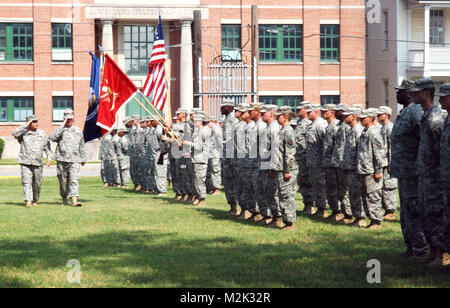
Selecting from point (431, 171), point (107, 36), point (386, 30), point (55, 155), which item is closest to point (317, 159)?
point (431, 171)

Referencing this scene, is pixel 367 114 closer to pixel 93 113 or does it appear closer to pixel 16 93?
pixel 93 113

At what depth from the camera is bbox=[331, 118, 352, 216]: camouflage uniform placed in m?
15.3

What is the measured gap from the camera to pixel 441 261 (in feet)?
32.9

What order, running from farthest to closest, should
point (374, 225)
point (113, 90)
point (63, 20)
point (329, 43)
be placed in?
point (329, 43), point (63, 20), point (113, 90), point (374, 225)

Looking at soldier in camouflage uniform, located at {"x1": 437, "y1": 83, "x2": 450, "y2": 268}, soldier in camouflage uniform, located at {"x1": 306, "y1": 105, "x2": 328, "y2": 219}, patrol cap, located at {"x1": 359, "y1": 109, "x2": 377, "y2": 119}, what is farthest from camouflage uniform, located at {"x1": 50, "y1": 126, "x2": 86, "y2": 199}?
soldier in camouflage uniform, located at {"x1": 437, "y1": 83, "x2": 450, "y2": 268}

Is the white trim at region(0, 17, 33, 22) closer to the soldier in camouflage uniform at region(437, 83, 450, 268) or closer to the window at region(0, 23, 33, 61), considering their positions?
A: the window at region(0, 23, 33, 61)

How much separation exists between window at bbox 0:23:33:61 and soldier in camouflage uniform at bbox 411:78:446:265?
38.4 m

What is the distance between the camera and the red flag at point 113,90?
1906cm

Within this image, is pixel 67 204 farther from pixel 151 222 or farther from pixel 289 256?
pixel 289 256

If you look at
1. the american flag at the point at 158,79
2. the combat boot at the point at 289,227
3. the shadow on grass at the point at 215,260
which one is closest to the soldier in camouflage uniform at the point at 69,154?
the american flag at the point at 158,79

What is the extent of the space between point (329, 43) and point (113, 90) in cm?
2989

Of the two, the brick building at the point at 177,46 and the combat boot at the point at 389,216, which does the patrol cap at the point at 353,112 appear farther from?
the brick building at the point at 177,46

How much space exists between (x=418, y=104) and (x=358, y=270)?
2.68 metres
